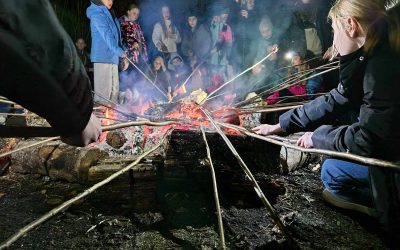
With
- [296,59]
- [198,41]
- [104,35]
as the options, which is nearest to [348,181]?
[296,59]

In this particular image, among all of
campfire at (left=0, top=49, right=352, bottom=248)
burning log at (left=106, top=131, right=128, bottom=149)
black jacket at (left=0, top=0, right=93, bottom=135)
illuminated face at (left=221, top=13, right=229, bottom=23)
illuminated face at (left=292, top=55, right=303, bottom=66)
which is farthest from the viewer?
illuminated face at (left=221, top=13, right=229, bottom=23)

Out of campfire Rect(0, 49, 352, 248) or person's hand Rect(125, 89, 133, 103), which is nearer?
campfire Rect(0, 49, 352, 248)

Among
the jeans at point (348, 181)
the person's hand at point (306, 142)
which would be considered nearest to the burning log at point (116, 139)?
the person's hand at point (306, 142)

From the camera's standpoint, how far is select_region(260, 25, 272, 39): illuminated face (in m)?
8.17

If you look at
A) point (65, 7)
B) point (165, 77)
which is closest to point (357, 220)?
point (165, 77)

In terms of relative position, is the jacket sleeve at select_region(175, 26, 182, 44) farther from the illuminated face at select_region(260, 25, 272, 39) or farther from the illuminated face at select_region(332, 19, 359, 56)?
the illuminated face at select_region(332, 19, 359, 56)

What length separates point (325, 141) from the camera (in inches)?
108

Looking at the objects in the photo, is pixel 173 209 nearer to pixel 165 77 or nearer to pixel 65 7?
pixel 165 77

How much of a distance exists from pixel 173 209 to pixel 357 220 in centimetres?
235

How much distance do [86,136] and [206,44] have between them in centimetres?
840

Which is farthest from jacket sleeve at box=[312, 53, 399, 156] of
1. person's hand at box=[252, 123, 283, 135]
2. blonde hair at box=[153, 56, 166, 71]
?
blonde hair at box=[153, 56, 166, 71]

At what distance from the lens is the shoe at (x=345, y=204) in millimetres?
3486

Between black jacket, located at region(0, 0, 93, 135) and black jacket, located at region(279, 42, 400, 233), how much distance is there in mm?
2344

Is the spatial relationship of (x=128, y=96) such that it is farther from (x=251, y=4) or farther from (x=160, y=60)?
(x=251, y=4)
